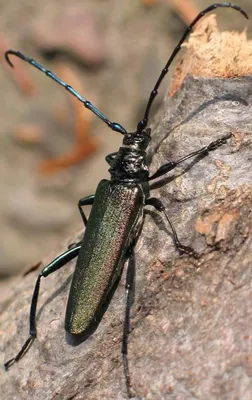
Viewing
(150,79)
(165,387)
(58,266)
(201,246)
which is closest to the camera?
(165,387)

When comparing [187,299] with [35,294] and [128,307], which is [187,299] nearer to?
[128,307]

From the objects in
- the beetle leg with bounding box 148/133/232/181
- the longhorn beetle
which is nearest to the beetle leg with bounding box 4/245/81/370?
the longhorn beetle

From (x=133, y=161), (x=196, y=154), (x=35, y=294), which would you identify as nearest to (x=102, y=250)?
(x=35, y=294)

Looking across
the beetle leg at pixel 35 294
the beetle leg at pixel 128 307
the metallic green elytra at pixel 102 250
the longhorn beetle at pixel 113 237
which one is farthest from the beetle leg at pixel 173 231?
the beetle leg at pixel 35 294

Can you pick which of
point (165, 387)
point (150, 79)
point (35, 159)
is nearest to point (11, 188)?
point (35, 159)

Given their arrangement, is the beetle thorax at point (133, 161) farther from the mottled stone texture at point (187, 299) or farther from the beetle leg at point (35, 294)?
the beetle leg at point (35, 294)

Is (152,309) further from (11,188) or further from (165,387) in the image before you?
(11,188)
